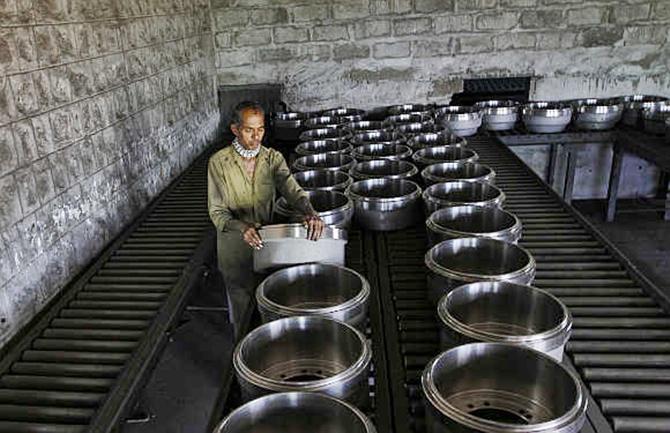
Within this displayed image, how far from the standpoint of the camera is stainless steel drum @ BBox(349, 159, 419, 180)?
254 cm

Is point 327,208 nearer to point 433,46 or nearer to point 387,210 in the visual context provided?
point 387,210

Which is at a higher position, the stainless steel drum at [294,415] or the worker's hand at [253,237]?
the worker's hand at [253,237]

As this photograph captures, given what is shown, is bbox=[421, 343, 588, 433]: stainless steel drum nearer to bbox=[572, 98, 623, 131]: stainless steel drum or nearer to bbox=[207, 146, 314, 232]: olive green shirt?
bbox=[207, 146, 314, 232]: olive green shirt

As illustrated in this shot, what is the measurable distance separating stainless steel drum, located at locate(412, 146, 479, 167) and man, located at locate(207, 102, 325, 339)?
904 millimetres

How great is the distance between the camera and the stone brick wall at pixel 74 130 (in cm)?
199

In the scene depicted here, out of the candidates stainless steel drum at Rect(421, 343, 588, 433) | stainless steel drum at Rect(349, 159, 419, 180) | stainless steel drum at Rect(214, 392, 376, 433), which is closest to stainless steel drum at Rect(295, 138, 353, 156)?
stainless steel drum at Rect(349, 159, 419, 180)

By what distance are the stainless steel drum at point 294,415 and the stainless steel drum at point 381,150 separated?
1.81 meters

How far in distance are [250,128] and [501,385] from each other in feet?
3.69

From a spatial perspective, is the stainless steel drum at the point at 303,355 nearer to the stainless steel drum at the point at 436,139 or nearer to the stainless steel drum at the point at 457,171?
the stainless steel drum at the point at 457,171

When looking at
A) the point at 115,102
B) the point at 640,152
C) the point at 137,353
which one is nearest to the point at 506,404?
the point at 137,353

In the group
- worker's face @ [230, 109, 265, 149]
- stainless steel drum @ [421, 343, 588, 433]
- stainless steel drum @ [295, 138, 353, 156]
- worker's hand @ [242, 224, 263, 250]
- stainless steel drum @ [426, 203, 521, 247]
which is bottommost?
stainless steel drum @ [421, 343, 588, 433]

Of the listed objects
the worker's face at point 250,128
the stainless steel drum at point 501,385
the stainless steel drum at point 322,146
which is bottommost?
the stainless steel drum at point 501,385

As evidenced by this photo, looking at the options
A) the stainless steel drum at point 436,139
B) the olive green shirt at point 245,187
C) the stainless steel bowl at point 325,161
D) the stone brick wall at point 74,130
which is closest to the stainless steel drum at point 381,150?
the stainless steel bowl at point 325,161

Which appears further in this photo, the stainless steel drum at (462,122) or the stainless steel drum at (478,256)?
the stainless steel drum at (462,122)
